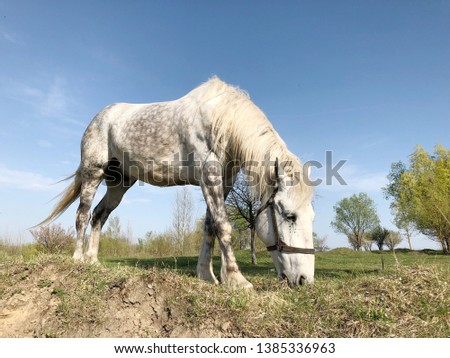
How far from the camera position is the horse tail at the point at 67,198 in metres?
6.32

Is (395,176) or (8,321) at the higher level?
(395,176)

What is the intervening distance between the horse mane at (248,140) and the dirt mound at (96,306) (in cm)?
167

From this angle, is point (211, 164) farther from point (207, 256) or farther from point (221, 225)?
point (207, 256)

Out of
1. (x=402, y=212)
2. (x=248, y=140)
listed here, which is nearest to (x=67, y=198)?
(x=248, y=140)

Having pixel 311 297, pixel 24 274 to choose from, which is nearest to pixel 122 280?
pixel 24 274

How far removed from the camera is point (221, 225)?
4.10 m

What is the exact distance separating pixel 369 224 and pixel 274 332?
2466 inches

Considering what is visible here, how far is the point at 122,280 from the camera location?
11.9 feet

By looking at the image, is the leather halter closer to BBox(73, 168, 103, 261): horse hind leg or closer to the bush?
BBox(73, 168, 103, 261): horse hind leg

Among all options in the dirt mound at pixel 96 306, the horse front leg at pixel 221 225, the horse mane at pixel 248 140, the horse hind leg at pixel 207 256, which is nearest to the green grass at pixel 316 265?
the horse hind leg at pixel 207 256

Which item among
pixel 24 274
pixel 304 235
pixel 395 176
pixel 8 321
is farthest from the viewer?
pixel 395 176

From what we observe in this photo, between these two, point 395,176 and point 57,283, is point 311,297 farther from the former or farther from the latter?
point 395,176

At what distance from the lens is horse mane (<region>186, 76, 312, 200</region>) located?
4.11 metres

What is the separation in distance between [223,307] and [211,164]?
192 centimetres
